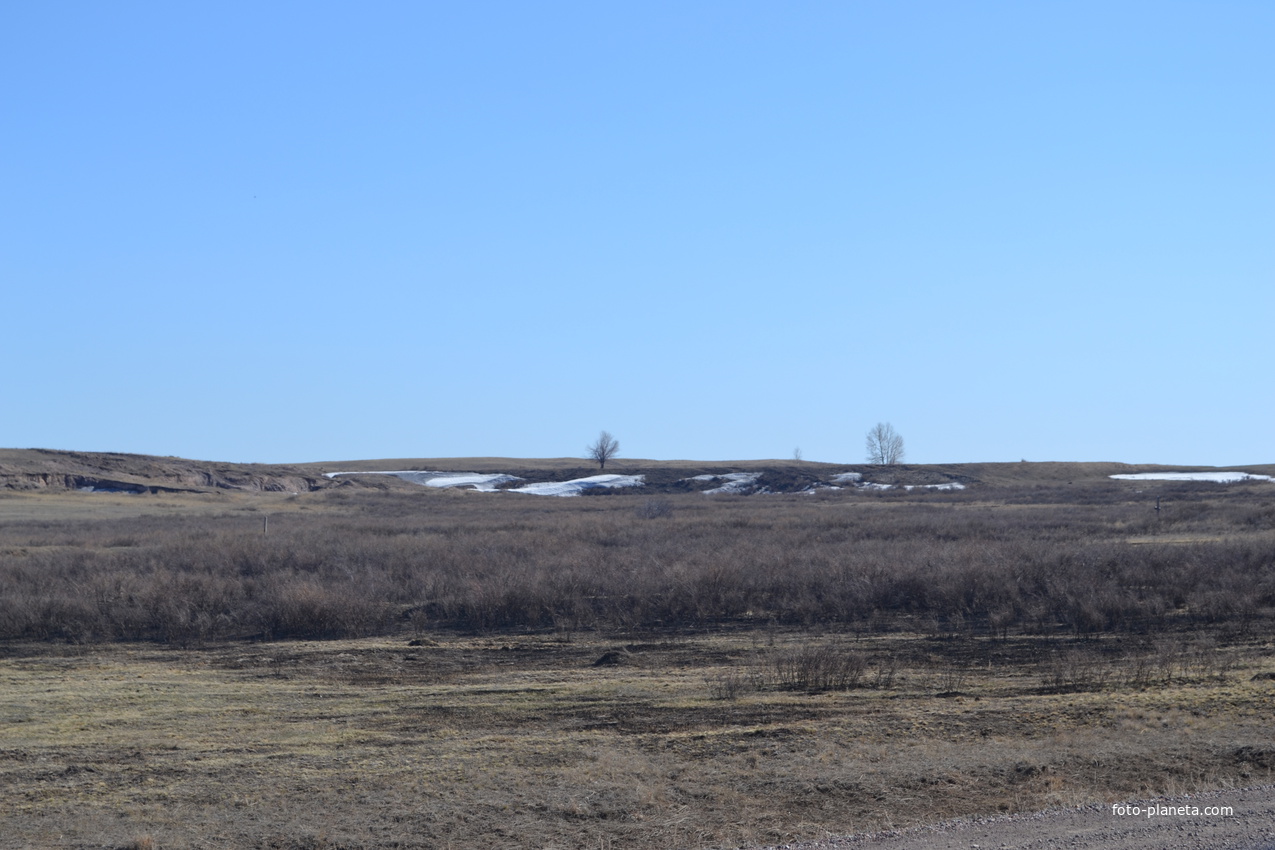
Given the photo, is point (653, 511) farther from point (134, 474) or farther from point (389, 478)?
point (389, 478)

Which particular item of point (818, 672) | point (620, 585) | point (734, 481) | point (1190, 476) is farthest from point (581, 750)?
point (1190, 476)

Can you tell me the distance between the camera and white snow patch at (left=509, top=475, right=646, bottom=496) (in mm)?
74625

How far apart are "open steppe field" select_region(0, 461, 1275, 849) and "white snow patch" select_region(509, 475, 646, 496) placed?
5054 cm

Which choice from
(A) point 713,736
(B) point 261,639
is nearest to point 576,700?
(A) point 713,736

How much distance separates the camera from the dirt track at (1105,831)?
555 centimetres

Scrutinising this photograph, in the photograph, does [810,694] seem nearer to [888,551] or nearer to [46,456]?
[888,551]

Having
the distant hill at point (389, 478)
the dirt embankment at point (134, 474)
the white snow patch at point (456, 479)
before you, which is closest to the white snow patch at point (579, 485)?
the distant hill at point (389, 478)

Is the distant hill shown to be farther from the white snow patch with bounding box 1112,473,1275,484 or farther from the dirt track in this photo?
the dirt track

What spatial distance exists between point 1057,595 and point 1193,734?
7.38m

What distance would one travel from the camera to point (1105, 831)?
5.79m

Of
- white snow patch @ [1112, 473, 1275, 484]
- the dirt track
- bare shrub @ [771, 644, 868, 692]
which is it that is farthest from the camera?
white snow patch @ [1112, 473, 1275, 484]

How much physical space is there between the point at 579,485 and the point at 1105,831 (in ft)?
234

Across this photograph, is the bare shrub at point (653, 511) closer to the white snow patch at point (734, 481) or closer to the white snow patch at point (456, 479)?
the white snow patch at point (734, 481)

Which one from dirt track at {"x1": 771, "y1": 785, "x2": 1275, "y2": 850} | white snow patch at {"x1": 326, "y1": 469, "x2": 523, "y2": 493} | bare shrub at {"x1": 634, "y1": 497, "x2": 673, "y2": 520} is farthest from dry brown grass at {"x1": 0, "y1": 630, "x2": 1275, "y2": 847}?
white snow patch at {"x1": 326, "y1": 469, "x2": 523, "y2": 493}
